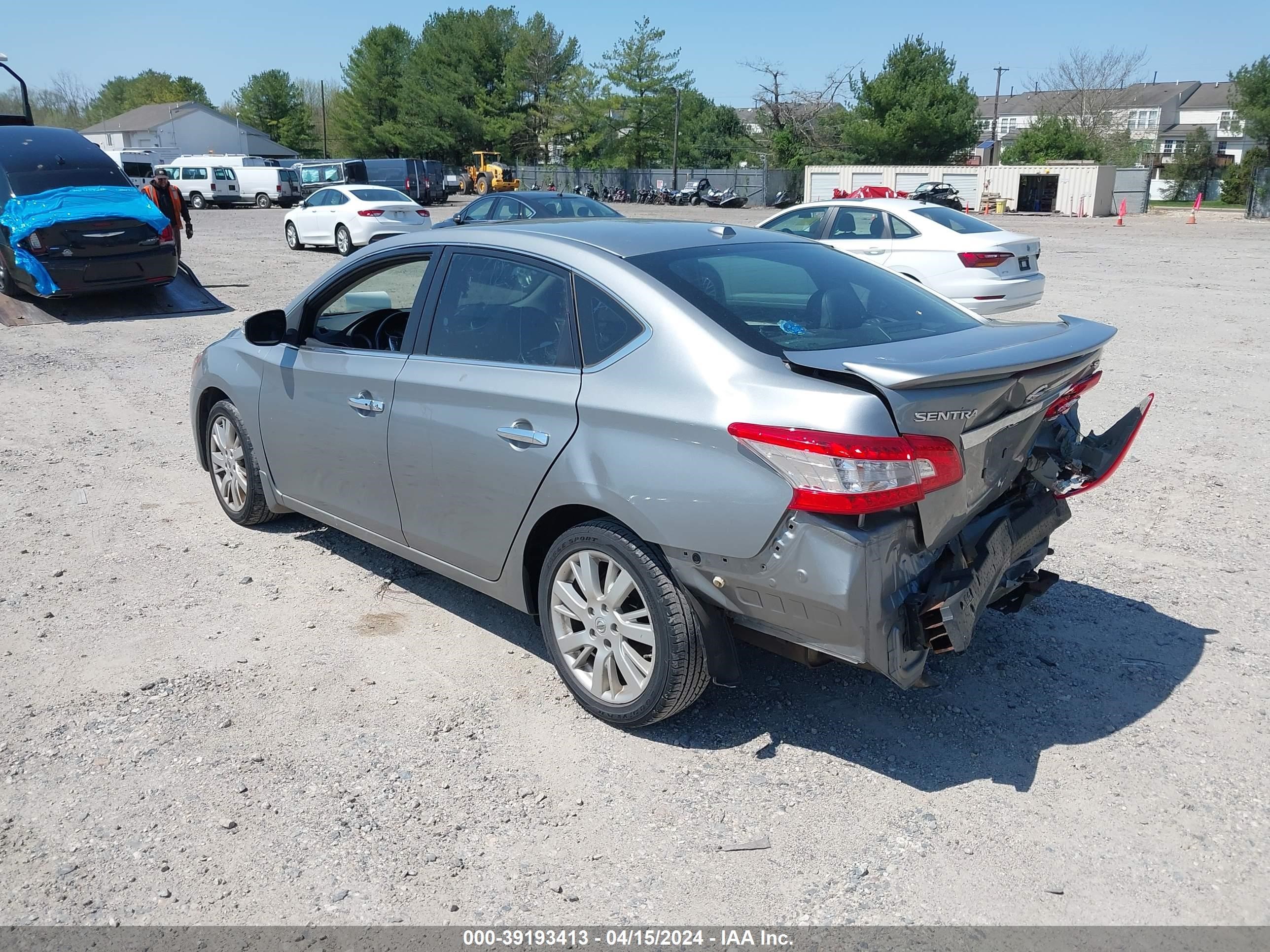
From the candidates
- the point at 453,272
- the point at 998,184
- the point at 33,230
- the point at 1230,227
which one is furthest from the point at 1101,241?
the point at 453,272

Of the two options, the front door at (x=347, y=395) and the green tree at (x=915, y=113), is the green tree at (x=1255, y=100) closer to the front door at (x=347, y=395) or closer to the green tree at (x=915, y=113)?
the green tree at (x=915, y=113)

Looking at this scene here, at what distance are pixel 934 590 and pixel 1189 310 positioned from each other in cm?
1284

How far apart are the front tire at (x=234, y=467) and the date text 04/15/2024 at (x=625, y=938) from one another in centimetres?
327

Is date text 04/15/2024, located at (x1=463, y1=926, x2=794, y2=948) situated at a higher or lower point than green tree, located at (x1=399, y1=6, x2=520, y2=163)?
lower

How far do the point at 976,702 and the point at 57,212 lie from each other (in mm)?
12598

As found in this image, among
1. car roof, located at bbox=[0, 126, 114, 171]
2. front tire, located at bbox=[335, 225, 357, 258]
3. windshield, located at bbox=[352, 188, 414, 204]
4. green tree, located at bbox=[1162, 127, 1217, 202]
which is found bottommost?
front tire, located at bbox=[335, 225, 357, 258]

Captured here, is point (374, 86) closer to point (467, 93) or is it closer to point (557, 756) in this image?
point (467, 93)

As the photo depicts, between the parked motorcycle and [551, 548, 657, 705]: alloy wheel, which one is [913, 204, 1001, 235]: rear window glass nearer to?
[551, 548, 657, 705]: alloy wheel

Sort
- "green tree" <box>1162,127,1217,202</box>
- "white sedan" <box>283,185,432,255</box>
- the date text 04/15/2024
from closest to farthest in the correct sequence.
→ the date text 04/15/2024, "white sedan" <box>283,185,432,255</box>, "green tree" <box>1162,127,1217,202</box>

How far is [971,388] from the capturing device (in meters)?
3.11

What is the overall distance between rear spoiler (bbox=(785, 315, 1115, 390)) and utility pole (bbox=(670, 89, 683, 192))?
5356cm

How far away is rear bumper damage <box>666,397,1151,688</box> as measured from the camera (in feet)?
9.80

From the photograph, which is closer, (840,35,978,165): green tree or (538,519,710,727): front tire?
(538,519,710,727): front tire

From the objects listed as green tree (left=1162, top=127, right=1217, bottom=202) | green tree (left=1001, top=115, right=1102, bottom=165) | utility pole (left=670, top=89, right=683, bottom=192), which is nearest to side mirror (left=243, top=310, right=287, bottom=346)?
utility pole (left=670, top=89, right=683, bottom=192)
